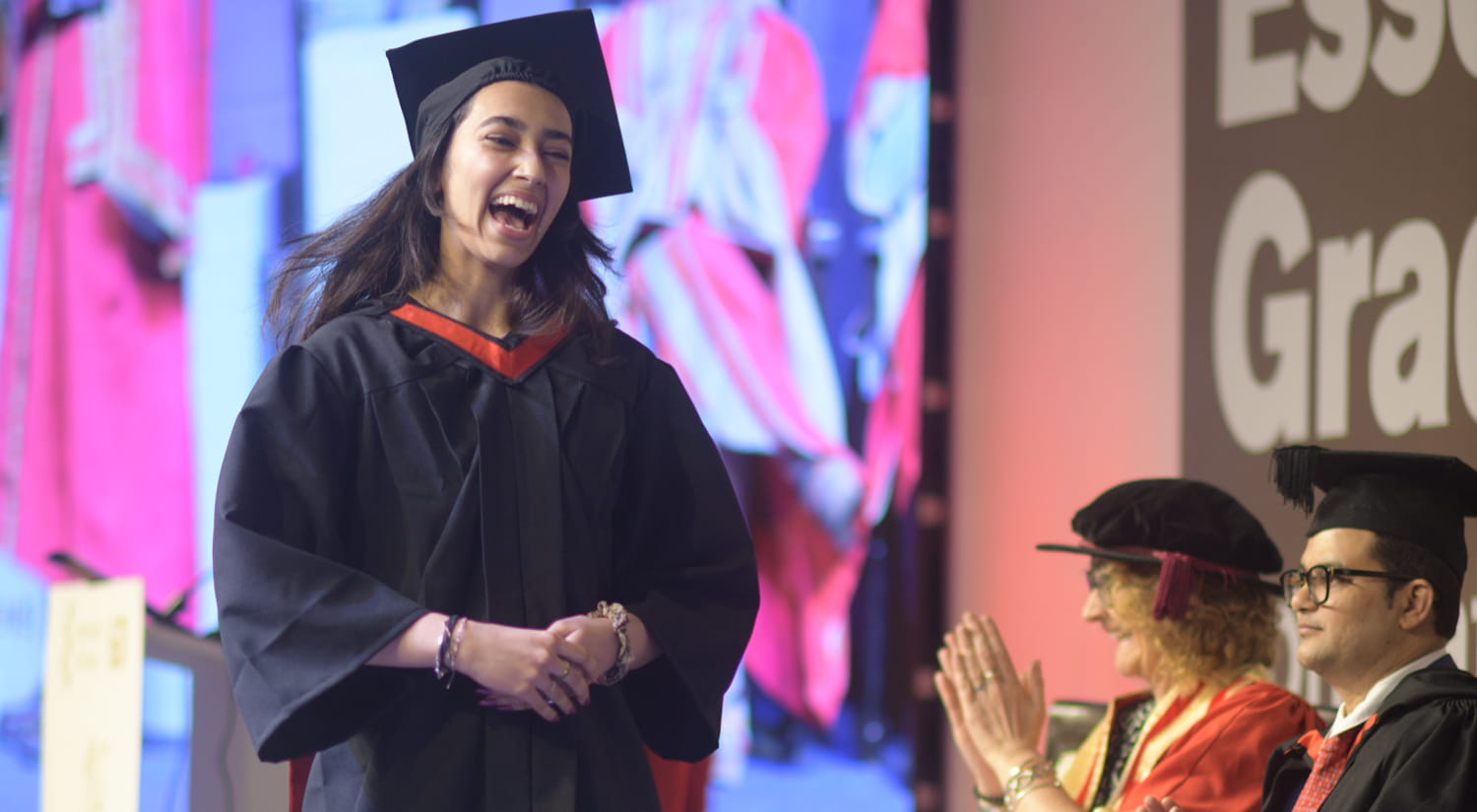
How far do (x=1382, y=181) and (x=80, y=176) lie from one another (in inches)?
158

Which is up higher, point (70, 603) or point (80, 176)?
point (80, 176)

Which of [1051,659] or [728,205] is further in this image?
[728,205]

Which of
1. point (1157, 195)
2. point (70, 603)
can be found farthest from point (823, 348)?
point (70, 603)

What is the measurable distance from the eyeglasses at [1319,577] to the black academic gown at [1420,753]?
0.14m

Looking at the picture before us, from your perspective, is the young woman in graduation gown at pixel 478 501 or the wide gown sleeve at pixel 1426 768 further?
the wide gown sleeve at pixel 1426 768

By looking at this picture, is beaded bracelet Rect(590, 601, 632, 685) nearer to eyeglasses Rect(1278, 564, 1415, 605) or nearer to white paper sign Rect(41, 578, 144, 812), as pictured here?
eyeglasses Rect(1278, 564, 1415, 605)

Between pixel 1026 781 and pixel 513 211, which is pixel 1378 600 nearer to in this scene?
pixel 1026 781

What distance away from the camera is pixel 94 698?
2979mm

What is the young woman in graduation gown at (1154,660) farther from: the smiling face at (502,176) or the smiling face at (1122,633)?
the smiling face at (502,176)

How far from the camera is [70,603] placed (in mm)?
3102

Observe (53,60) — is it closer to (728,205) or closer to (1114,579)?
(728,205)

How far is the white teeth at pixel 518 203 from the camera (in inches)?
72.1

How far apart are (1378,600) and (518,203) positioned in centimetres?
124

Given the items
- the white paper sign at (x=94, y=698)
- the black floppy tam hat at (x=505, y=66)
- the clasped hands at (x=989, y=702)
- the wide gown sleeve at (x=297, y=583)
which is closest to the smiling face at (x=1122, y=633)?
the clasped hands at (x=989, y=702)
